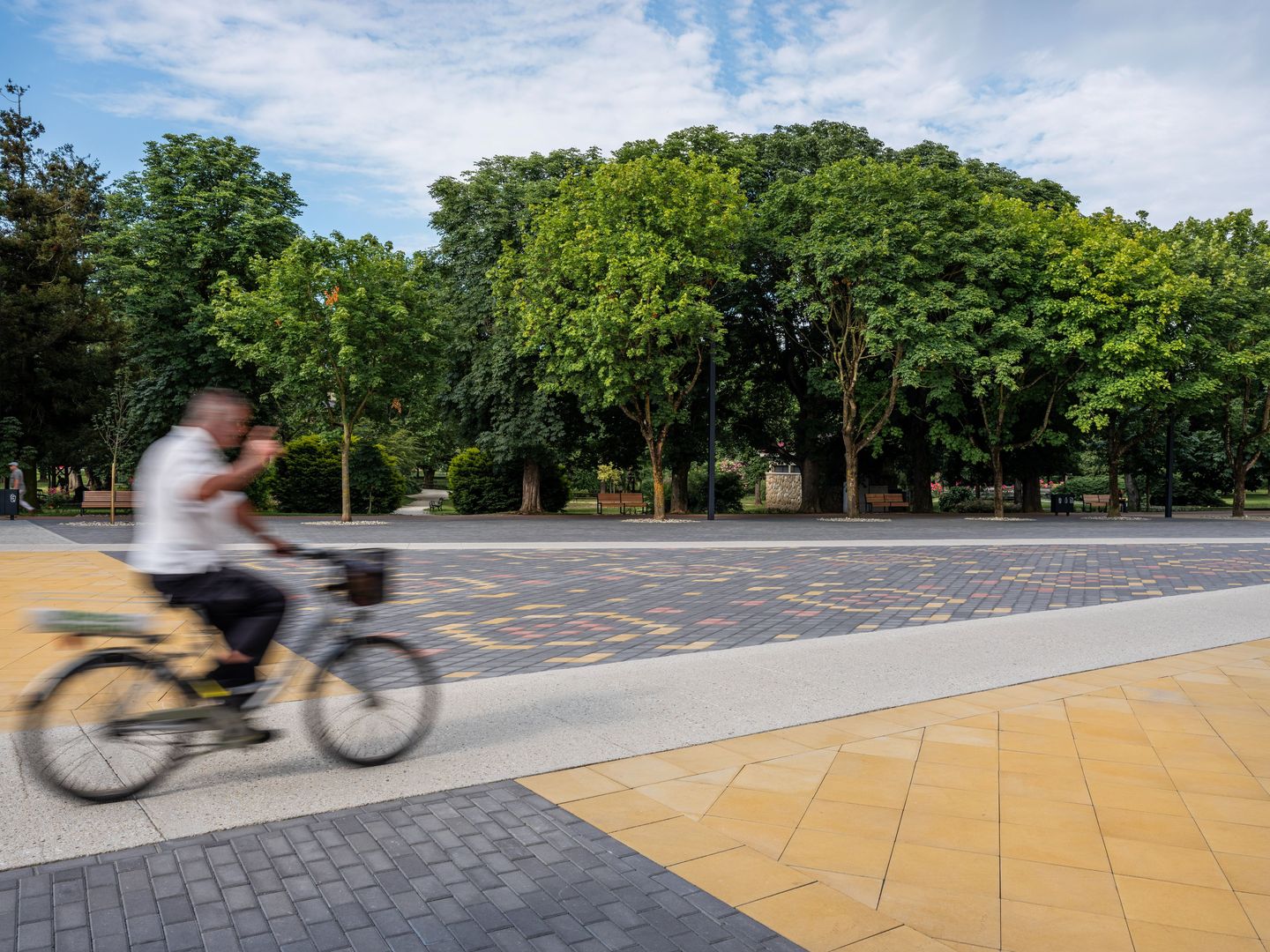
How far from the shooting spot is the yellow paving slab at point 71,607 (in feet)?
13.5

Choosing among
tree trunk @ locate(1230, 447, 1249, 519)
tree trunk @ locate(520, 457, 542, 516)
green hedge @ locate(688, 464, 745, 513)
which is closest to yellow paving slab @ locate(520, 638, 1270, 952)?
tree trunk @ locate(520, 457, 542, 516)

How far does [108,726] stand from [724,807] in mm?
2653

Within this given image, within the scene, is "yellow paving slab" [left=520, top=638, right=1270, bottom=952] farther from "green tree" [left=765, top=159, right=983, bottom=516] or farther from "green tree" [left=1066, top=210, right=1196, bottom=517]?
"green tree" [left=1066, top=210, right=1196, bottom=517]

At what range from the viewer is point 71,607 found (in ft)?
30.1

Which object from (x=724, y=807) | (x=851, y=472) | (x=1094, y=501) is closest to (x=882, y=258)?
(x=851, y=472)

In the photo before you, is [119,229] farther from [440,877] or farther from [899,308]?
[440,877]

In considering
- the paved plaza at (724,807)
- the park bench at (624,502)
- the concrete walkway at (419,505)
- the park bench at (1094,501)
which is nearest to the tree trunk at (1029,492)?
the park bench at (1094,501)

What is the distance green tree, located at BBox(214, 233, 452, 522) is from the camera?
2247 centimetres

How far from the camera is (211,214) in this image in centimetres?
2881

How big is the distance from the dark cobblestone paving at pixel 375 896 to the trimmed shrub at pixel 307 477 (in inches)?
1102

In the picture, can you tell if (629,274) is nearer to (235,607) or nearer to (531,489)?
(531,489)

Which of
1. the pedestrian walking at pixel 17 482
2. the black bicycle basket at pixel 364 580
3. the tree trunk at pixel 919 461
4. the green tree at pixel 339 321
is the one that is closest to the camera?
the black bicycle basket at pixel 364 580

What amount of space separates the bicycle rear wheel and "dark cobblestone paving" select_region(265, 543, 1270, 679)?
8.26 ft

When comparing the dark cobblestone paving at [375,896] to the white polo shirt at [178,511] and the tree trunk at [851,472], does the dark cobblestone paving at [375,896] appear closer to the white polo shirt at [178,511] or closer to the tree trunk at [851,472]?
the white polo shirt at [178,511]
